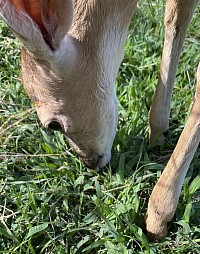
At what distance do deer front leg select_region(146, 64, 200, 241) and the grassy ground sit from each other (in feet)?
0.41

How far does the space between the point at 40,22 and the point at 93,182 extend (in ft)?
3.89

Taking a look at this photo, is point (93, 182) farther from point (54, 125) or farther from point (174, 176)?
point (174, 176)

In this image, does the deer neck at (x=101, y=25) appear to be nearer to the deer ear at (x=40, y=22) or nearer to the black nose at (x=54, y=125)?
the deer ear at (x=40, y=22)

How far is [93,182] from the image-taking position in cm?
341

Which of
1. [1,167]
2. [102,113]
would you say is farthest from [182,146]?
[1,167]

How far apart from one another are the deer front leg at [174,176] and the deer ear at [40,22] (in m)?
0.76

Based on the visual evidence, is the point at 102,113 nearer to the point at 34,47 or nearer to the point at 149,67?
the point at 34,47

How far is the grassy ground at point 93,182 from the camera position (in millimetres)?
3072

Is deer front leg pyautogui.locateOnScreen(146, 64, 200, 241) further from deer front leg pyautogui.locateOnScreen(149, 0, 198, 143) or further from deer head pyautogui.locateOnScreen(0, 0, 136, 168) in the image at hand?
deer front leg pyautogui.locateOnScreen(149, 0, 198, 143)

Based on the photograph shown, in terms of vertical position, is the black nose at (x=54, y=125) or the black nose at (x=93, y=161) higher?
the black nose at (x=54, y=125)

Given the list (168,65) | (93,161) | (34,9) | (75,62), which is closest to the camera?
(34,9)

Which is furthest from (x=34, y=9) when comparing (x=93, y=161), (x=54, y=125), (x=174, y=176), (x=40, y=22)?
Answer: (x=93, y=161)

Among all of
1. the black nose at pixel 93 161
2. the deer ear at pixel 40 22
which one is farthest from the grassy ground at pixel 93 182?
the deer ear at pixel 40 22

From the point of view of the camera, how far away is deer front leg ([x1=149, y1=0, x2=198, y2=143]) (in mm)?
3533
